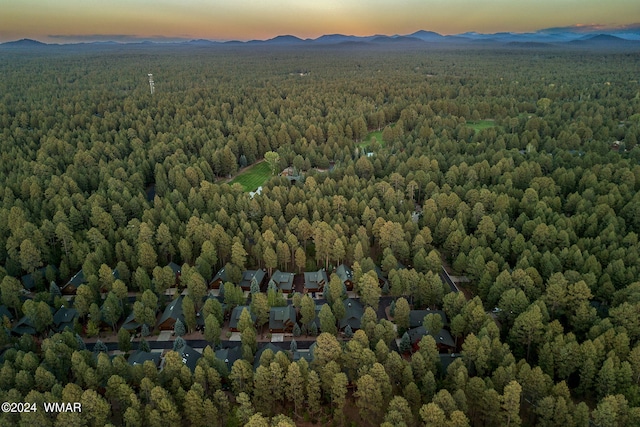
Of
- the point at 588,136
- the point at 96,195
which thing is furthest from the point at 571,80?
the point at 96,195

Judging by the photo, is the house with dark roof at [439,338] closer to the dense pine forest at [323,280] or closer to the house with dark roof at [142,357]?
the dense pine forest at [323,280]

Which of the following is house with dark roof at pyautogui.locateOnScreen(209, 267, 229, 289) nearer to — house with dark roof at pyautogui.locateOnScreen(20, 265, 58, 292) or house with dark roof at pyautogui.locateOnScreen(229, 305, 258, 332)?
house with dark roof at pyautogui.locateOnScreen(229, 305, 258, 332)

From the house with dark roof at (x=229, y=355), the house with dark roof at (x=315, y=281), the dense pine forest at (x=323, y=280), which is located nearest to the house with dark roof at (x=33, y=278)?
the dense pine forest at (x=323, y=280)

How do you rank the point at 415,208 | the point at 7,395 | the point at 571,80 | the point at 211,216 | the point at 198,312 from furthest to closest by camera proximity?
the point at 571,80 → the point at 415,208 → the point at 211,216 → the point at 198,312 → the point at 7,395

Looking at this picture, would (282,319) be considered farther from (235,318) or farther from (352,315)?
(352,315)

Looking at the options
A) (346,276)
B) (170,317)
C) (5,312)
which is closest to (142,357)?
(170,317)

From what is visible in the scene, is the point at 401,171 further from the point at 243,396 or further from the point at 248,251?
the point at 243,396

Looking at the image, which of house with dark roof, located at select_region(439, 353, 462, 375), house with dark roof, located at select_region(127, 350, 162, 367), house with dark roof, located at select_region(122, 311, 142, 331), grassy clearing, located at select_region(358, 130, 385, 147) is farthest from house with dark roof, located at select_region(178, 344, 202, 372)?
grassy clearing, located at select_region(358, 130, 385, 147)
